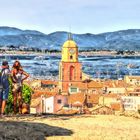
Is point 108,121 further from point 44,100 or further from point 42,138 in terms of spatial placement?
point 44,100

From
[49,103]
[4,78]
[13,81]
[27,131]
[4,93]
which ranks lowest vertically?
[49,103]

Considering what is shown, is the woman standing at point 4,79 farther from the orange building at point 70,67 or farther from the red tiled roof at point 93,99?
the orange building at point 70,67

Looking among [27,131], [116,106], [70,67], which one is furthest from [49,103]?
[27,131]

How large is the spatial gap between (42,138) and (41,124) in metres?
1.85

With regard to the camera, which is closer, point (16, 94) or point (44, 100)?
point (16, 94)

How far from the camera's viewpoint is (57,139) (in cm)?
1469

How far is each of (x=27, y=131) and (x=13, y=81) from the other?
3426 mm

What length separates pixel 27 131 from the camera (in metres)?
14.8

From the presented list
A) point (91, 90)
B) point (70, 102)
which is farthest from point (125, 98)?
point (91, 90)

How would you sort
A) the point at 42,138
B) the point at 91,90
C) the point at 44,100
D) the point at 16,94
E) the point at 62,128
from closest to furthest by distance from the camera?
the point at 42,138 → the point at 62,128 → the point at 16,94 → the point at 44,100 → the point at 91,90

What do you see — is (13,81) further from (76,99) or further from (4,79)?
(76,99)

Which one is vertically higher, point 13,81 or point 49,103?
point 13,81

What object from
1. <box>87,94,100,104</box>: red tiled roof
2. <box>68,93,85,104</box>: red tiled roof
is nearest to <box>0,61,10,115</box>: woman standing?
<box>68,93,85,104</box>: red tiled roof

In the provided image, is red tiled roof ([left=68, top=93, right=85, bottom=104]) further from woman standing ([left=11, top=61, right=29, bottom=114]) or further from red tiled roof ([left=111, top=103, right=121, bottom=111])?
woman standing ([left=11, top=61, right=29, bottom=114])
